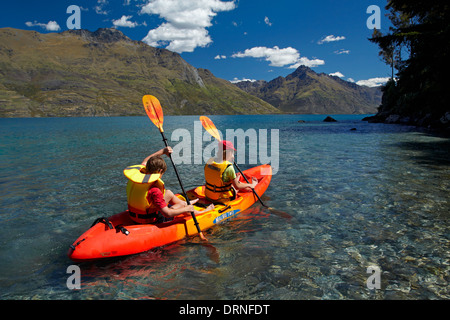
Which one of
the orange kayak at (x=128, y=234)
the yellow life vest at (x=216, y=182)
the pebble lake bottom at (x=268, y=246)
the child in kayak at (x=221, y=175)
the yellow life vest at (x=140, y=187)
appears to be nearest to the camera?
the pebble lake bottom at (x=268, y=246)

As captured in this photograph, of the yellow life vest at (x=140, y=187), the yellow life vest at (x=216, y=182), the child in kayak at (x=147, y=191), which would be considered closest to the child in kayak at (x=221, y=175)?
the yellow life vest at (x=216, y=182)

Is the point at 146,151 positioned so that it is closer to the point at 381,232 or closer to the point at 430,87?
the point at 381,232

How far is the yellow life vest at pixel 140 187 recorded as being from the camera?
19.7ft

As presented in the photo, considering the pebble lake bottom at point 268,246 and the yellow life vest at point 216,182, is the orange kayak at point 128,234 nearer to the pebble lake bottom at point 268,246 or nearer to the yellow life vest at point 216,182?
the pebble lake bottom at point 268,246

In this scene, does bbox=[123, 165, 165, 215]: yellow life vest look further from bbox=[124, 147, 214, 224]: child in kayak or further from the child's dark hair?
the child's dark hair

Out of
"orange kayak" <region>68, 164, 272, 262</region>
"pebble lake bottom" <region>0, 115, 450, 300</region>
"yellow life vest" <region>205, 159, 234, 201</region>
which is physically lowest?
"pebble lake bottom" <region>0, 115, 450, 300</region>

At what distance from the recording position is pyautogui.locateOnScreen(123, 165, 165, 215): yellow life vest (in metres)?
6.02

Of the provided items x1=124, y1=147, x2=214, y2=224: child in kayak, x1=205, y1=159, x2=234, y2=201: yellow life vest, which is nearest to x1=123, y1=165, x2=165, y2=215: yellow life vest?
x1=124, y1=147, x2=214, y2=224: child in kayak

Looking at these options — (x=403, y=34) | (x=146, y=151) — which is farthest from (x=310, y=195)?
(x=403, y=34)

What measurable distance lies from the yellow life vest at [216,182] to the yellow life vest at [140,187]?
2.34 m

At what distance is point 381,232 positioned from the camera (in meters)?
7.46

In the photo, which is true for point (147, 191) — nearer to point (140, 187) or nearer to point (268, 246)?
point (140, 187)

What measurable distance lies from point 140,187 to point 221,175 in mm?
2899
